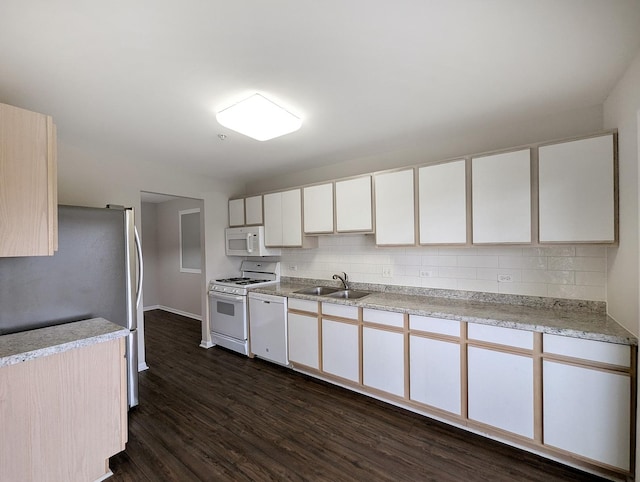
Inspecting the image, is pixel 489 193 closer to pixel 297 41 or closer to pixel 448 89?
pixel 448 89

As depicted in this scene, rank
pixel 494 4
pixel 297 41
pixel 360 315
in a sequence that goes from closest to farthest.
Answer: pixel 494 4 < pixel 297 41 < pixel 360 315

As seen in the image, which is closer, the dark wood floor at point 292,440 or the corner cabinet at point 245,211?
the dark wood floor at point 292,440

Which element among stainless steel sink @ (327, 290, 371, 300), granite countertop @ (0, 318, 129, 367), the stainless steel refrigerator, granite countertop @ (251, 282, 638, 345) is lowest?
stainless steel sink @ (327, 290, 371, 300)

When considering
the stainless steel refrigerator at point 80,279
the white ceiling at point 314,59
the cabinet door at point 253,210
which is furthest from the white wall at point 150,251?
the white ceiling at point 314,59

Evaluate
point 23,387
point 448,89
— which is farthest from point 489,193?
point 23,387

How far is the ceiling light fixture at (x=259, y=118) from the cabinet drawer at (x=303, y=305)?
1.72 meters

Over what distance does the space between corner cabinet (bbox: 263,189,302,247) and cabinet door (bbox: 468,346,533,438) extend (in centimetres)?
225

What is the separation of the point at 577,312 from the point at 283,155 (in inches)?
121

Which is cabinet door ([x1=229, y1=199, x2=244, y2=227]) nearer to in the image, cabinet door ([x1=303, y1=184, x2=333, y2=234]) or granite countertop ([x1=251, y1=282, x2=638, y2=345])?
cabinet door ([x1=303, y1=184, x2=333, y2=234])

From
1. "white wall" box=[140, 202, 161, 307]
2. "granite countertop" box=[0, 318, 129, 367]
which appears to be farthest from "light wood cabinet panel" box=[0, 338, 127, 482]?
"white wall" box=[140, 202, 161, 307]

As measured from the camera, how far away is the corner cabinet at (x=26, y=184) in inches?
63.2

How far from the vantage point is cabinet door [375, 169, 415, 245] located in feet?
9.12

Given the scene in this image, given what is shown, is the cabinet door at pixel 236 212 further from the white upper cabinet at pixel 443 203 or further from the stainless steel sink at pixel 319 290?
the white upper cabinet at pixel 443 203

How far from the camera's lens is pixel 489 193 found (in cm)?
237
